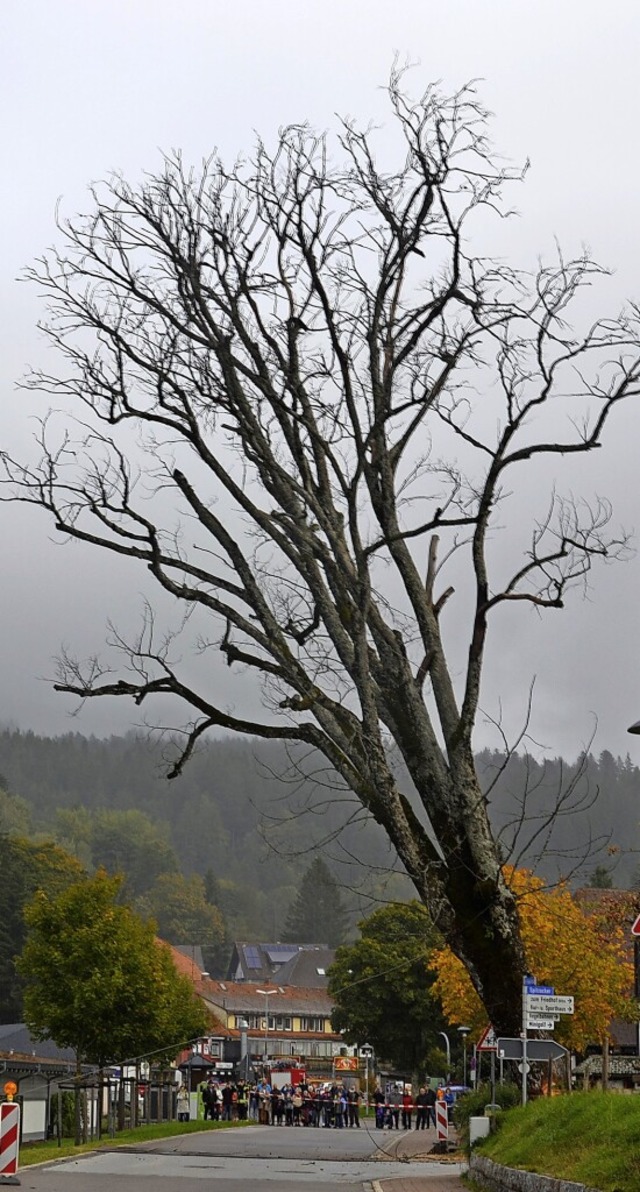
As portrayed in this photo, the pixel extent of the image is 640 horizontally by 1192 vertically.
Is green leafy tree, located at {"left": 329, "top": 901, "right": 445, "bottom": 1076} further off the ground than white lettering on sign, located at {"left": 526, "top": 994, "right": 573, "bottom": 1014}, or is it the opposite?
white lettering on sign, located at {"left": 526, "top": 994, "right": 573, "bottom": 1014}

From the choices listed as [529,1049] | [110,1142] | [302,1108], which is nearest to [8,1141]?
[529,1049]

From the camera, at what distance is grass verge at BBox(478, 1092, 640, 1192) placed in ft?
36.1

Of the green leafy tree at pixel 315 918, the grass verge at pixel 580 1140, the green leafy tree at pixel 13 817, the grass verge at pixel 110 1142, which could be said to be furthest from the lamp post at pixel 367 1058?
the green leafy tree at pixel 13 817

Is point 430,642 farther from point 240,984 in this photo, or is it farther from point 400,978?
point 240,984

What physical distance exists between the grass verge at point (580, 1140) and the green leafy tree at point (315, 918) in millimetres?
168147

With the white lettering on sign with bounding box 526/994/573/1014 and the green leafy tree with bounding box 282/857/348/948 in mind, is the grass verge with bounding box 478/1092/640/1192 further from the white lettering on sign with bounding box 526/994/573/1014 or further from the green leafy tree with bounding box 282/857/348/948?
the green leafy tree with bounding box 282/857/348/948

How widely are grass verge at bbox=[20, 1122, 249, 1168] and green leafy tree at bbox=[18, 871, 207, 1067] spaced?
2.19 m

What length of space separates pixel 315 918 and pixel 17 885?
90531 millimetres

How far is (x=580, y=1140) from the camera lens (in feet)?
43.5

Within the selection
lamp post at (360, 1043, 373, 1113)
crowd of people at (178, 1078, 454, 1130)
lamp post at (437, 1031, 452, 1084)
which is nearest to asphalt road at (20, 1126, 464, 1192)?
crowd of people at (178, 1078, 454, 1130)

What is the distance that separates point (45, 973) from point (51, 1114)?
7.51 meters

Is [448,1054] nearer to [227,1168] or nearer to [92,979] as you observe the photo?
[92,979]

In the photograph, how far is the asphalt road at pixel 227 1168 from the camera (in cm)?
1953

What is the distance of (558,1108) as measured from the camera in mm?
15219
